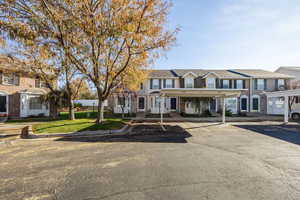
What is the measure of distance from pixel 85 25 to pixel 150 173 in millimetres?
7962

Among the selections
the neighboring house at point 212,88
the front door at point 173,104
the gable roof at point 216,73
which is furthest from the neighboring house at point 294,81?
the front door at point 173,104

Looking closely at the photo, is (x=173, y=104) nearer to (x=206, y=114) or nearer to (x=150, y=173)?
(x=206, y=114)

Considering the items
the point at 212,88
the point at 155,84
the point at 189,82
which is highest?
the point at 189,82

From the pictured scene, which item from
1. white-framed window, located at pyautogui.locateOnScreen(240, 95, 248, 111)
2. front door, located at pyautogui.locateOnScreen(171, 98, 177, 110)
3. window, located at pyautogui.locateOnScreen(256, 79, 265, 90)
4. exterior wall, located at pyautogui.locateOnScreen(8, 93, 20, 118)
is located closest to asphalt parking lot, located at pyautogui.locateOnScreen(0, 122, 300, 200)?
exterior wall, located at pyautogui.locateOnScreen(8, 93, 20, 118)

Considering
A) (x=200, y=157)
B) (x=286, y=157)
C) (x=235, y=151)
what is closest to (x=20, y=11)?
(x=200, y=157)

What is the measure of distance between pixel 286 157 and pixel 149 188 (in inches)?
205

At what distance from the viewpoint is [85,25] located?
7.35 m

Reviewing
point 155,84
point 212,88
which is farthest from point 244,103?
point 155,84

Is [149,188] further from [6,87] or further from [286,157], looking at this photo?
[6,87]

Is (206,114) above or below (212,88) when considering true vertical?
below

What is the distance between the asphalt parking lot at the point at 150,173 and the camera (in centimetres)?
279

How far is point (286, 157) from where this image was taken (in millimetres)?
4773

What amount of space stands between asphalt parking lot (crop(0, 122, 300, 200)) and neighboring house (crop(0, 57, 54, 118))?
12.9 meters

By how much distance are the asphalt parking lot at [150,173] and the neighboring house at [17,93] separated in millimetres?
12863
